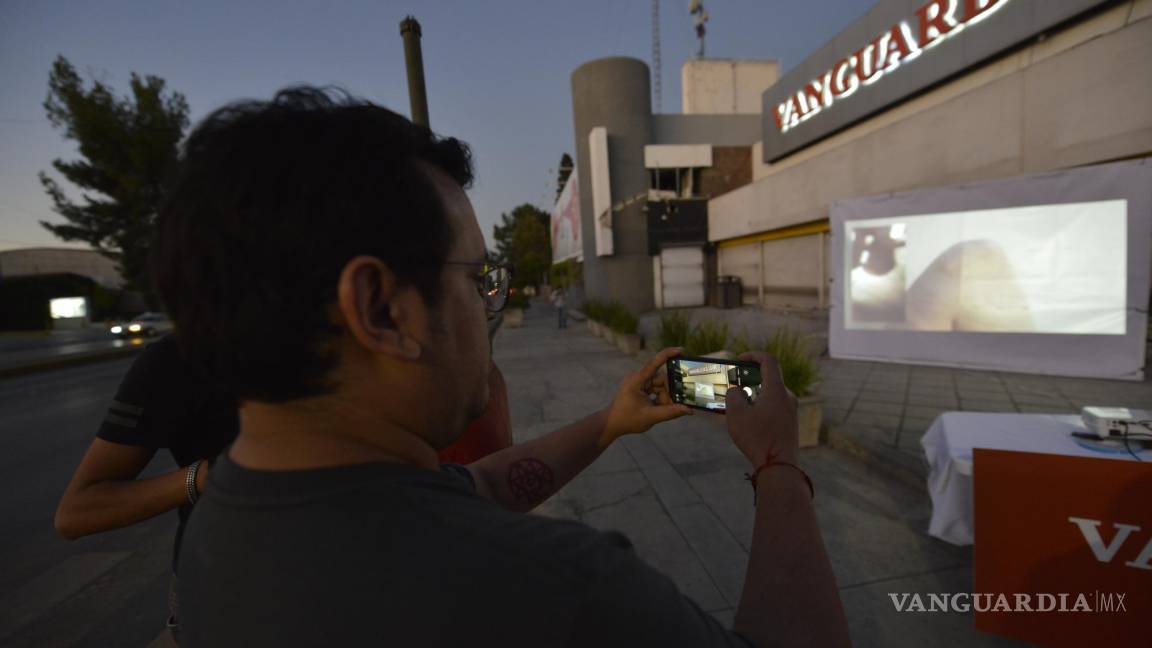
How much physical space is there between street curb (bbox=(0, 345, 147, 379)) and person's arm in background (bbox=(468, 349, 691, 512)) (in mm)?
16420

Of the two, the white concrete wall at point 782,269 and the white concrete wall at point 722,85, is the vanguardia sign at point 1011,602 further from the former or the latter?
the white concrete wall at point 722,85

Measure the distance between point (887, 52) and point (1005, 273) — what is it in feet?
20.0

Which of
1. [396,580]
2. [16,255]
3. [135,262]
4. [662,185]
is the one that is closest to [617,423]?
[396,580]

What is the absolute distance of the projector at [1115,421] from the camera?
6.45 feet

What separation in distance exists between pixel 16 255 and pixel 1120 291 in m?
72.2

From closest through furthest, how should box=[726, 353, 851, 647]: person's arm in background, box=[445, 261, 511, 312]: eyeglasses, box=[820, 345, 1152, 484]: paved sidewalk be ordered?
1. box=[726, 353, 851, 647]: person's arm in background
2. box=[445, 261, 511, 312]: eyeglasses
3. box=[820, 345, 1152, 484]: paved sidewalk

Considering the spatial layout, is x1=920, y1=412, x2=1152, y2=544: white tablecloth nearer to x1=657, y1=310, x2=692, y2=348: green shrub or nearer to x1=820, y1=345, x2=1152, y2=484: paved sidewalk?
x1=820, y1=345, x2=1152, y2=484: paved sidewalk

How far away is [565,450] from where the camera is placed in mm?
1420

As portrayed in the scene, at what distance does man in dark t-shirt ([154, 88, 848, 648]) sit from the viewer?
532 millimetres

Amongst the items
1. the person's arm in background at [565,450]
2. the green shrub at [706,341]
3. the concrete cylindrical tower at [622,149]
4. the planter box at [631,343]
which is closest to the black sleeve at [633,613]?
the person's arm in background at [565,450]

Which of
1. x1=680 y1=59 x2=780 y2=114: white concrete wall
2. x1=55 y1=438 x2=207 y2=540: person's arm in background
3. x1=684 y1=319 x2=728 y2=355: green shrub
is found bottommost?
x1=684 y1=319 x2=728 y2=355: green shrub

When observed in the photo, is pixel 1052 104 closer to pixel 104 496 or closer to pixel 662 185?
pixel 104 496

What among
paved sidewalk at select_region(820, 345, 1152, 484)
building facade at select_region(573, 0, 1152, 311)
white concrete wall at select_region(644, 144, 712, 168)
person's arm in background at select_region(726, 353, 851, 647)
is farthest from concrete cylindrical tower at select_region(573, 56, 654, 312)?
person's arm in background at select_region(726, 353, 851, 647)

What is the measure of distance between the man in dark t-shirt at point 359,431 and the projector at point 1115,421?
2.30 m
